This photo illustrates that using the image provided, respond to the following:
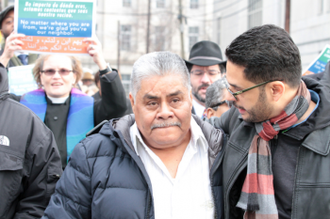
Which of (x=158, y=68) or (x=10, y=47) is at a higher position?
(x=10, y=47)

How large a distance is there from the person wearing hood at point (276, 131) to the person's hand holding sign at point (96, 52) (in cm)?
150

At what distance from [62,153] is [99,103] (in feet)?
2.19

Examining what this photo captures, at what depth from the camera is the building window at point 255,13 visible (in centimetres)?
2009

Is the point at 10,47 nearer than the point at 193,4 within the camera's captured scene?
Yes

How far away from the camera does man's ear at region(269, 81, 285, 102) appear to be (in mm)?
1796

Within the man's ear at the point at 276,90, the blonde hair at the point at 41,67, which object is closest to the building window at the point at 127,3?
the blonde hair at the point at 41,67

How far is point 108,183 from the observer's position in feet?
6.08

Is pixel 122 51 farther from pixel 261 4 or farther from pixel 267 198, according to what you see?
pixel 267 198

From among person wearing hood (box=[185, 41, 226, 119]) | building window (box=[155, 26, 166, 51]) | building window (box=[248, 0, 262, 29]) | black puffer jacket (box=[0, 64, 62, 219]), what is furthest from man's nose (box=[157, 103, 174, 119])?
building window (box=[155, 26, 166, 51])

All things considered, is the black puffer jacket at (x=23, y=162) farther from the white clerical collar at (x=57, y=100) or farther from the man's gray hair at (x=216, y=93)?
the man's gray hair at (x=216, y=93)

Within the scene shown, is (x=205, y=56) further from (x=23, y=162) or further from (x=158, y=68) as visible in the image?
(x=23, y=162)

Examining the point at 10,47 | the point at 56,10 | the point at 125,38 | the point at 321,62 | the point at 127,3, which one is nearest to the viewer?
the point at 10,47

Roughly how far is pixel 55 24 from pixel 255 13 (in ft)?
64.2

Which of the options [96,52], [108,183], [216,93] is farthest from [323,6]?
[108,183]
